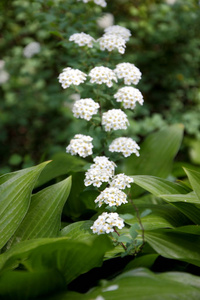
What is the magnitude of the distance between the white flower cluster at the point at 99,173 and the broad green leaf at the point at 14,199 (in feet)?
0.79

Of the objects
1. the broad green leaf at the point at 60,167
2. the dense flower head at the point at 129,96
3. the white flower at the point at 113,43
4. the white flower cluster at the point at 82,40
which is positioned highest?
the white flower cluster at the point at 82,40

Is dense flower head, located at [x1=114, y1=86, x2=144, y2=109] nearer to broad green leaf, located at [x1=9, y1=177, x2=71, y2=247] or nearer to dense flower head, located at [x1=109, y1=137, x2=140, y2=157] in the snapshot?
dense flower head, located at [x1=109, y1=137, x2=140, y2=157]

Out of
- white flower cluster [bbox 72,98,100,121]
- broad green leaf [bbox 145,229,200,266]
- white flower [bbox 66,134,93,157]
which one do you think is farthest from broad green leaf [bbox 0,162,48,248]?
broad green leaf [bbox 145,229,200,266]

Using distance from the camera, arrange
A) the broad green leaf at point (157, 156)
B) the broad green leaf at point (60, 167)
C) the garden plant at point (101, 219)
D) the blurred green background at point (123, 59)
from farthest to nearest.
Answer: the blurred green background at point (123, 59) < the broad green leaf at point (157, 156) < the broad green leaf at point (60, 167) < the garden plant at point (101, 219)

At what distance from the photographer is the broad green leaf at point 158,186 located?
1563 millimetres

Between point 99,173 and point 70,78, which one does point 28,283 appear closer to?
point 99,173

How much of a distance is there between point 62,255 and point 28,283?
0.53 feet

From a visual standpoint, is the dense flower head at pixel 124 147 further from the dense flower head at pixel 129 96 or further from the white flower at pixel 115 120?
the dense flower head at pixel 129 96

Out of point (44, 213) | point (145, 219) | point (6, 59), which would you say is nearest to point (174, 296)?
point (145, 219)

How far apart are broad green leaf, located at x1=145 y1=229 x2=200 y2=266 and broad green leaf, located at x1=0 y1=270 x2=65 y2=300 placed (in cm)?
40

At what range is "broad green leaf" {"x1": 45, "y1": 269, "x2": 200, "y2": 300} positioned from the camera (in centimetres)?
100

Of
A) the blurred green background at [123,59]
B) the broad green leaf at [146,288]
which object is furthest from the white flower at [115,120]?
the blurred green background at [123,59]

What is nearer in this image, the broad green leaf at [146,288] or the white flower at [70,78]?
the broad green leaf at [146,288]

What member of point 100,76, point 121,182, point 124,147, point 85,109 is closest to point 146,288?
point 121,182
